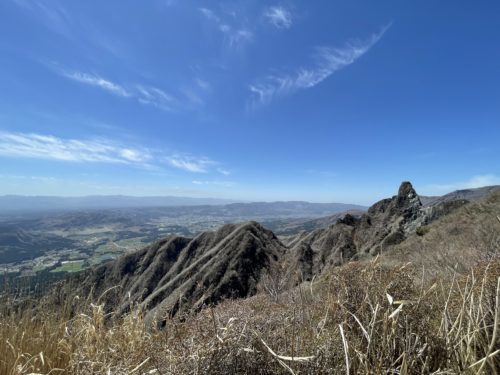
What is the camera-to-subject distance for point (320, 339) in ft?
6.93

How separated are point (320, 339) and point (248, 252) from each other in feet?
204

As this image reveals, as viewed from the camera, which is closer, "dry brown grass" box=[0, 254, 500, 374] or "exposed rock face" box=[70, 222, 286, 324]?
"dry brown grass" box=[0, 254, 500, 374]

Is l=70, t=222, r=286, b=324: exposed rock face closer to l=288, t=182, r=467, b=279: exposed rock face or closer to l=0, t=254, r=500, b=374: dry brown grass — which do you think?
l=288, t=182, r=467, b=279: exposed rock face

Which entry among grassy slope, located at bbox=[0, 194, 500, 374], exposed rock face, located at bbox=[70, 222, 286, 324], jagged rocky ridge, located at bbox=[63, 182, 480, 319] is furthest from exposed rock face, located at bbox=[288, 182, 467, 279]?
grassy slope, located at bbox=[0, 194, 500, 374]

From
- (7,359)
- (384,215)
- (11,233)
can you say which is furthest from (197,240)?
(7,359)

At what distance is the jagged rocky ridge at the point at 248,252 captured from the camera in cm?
5278

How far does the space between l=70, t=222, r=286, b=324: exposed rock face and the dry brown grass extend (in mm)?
48555

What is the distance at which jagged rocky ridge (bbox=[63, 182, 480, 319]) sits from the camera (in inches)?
2078

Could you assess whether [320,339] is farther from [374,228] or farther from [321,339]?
[374,228]

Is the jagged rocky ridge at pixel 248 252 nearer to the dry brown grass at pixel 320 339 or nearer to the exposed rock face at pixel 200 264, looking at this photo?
the exposed rock face at pixel 200 264

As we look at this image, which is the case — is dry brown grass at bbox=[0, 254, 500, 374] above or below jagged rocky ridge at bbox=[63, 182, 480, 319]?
above

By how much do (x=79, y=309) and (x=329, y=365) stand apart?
2.75m

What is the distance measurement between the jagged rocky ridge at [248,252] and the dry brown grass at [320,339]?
42053 millimetres

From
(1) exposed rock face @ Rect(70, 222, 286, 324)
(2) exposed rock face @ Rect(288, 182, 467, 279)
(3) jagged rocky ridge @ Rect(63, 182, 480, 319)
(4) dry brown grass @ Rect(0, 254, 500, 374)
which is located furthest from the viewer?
(1) exposed rock face @ Rect(70, 222, 286, 324)
